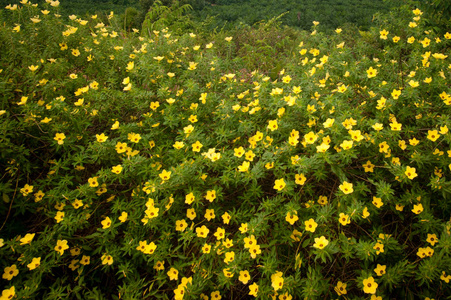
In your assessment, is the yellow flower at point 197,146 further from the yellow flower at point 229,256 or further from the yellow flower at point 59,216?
the yellow flower at point 59,216

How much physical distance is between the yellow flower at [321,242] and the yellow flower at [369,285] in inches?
8.8

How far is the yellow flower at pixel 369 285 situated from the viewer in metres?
1.34

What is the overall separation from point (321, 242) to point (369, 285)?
10.7 inches

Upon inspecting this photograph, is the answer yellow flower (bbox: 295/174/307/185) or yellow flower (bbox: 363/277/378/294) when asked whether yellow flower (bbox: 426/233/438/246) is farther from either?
yellow flower (bbox: 295/174/307/185)

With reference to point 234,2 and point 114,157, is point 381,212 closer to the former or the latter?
point 114,157

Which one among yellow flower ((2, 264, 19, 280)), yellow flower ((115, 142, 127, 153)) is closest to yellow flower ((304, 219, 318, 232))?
yellow flower ((115, 142, 127, 153))

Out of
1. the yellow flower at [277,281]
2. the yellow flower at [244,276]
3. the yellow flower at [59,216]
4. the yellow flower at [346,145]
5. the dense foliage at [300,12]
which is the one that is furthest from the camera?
the dense foliage at [300,12]

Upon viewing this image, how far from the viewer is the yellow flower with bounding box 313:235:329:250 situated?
4.51 feet

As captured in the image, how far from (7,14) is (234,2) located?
12.2 metres

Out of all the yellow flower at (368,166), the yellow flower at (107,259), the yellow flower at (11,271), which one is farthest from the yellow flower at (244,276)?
the yellow flower at (11,271)

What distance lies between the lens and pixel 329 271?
160 centimetres

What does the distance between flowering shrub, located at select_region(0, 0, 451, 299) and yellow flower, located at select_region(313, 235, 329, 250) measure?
0.01 meters

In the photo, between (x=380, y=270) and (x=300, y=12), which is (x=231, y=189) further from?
(x=300, y=12)

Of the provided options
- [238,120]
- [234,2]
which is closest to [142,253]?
[238,120]
